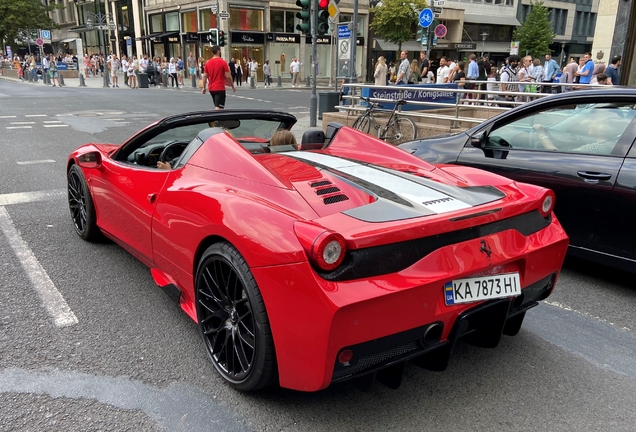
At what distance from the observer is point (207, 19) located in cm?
4128

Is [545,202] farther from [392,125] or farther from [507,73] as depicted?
[507,73]

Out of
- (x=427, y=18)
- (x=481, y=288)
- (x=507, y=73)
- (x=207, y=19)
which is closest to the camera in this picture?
(x=481, y=288)

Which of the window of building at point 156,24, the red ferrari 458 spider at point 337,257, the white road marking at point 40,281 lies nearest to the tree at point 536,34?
the window of building at point 156,24

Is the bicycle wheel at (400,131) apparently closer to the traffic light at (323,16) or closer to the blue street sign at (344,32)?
the traffic light at (323,16)

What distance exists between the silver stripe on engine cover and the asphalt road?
0.94 meters

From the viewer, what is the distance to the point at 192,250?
2756 mm

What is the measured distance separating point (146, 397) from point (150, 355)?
0.40m

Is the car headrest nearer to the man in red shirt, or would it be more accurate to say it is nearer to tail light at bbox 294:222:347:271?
tail light at bbox 294:222:347:271

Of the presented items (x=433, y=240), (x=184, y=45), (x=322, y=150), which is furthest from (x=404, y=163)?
(x=184, y=45)

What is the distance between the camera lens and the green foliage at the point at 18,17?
180ft

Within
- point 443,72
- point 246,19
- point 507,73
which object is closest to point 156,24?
point 246,19

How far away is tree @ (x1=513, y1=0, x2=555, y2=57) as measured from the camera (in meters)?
→ 47.5

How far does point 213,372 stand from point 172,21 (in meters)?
48.2

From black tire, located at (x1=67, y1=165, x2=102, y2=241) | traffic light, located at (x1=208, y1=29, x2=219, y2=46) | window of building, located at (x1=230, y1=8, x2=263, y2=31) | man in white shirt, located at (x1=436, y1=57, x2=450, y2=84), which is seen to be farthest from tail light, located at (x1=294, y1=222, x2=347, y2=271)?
window of building, located at (x1=230, y1=8, x2=263, y2=31)
